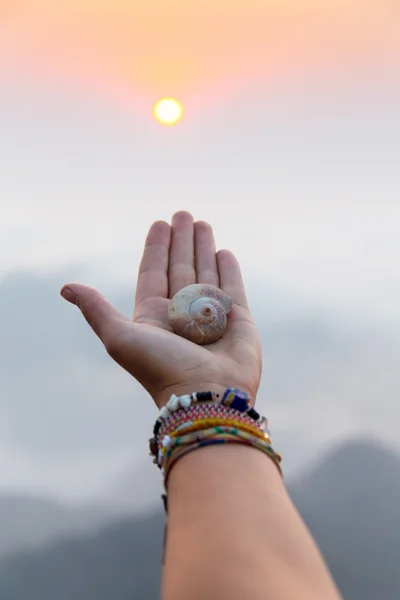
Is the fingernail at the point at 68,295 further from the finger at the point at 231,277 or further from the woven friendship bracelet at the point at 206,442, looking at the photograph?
the finger at the point at 231,277

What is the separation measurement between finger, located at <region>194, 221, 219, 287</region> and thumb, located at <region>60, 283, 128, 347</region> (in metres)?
1.59

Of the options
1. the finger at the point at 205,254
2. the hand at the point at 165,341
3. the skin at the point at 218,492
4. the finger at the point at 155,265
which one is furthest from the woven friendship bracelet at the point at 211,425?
the finger at the point at 205,254

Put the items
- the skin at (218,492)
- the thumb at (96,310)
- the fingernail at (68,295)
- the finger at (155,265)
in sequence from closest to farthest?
the skin at (218,492) < the thumb at (96,310) < the fingernail at (68,295) < the finger at (155,265)

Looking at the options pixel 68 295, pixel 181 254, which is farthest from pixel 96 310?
pixel 181 254

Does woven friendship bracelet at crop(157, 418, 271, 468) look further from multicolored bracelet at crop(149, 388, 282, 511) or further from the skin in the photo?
the skin

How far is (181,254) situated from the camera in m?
4.90

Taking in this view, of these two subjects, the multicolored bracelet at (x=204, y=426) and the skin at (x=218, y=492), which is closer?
the skin at (x=218, y=492)

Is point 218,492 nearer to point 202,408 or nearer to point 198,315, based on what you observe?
point 202,408

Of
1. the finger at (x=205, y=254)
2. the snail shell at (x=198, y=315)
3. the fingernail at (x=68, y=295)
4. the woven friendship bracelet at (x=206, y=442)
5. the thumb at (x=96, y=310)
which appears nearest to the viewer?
the woven friendship bracelet at (x=206, y=442)

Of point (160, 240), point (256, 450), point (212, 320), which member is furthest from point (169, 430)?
point (160, 240)

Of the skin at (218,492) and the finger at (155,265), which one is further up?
the finger at (155,265)

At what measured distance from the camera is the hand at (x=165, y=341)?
311 centimetres

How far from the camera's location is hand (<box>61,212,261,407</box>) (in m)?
3.11

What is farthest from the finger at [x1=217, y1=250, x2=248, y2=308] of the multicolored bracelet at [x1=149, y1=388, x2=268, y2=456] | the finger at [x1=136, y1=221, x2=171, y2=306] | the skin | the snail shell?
the multicolored bracelet at [x1=149, y1=388, x2=268, y2=456]
